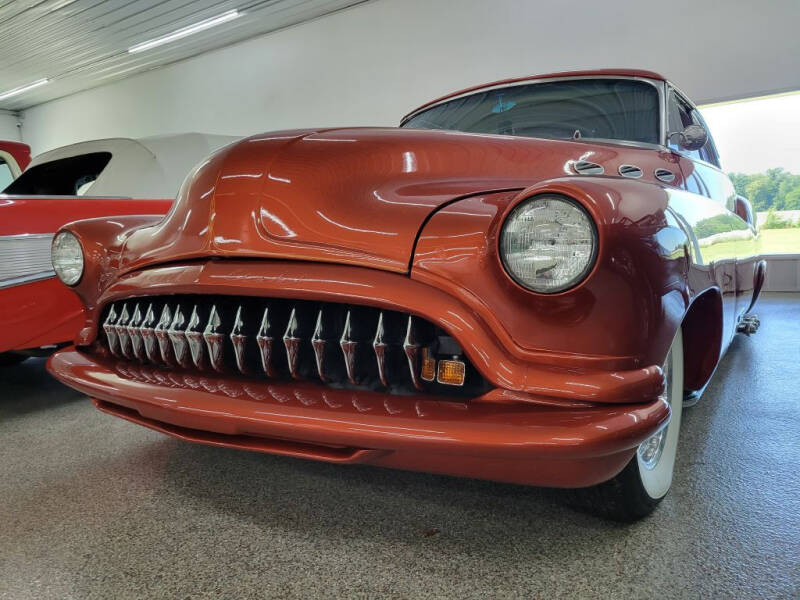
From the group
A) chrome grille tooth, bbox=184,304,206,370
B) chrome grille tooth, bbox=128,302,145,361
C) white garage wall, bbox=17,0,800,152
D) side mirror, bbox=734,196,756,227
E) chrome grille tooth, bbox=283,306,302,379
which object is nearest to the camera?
chrome grille tooth, bbox=283,306,302,379

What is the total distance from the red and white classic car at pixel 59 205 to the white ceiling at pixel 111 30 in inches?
231

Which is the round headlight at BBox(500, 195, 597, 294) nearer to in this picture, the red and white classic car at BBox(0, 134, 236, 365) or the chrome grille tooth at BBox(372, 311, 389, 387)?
the chrome grille tooth at BBox(372, 311, 389, 387)

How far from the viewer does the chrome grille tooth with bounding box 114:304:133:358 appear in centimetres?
154

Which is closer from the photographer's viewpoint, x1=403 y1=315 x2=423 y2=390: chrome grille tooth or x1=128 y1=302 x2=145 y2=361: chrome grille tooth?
x1=403 y1=315 x2=423 y2=390: chrome grille tooth

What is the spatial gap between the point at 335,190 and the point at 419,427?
589mm

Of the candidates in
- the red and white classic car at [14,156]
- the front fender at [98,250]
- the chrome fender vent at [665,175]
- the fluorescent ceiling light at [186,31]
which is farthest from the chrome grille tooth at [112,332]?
the fluorescent ceiling light at [186,31]

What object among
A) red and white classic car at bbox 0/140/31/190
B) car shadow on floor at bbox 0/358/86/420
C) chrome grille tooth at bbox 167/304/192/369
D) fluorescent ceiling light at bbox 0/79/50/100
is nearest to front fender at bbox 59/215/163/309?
chrome grille tooth at bbox 167/304/192/369

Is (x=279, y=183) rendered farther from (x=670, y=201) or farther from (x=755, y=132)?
(x=755, y=132)

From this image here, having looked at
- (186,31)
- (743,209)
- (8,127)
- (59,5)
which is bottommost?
(743,209)

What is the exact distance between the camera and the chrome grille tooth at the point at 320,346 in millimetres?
1223

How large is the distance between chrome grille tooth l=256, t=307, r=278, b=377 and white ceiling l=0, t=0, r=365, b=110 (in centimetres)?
828

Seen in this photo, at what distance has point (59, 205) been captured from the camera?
2.61m

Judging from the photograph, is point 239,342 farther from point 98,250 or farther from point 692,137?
point 692,137

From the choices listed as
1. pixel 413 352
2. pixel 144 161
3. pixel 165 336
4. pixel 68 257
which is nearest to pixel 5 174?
pixel 144 161
